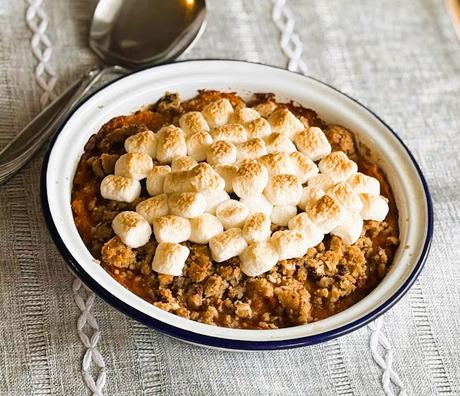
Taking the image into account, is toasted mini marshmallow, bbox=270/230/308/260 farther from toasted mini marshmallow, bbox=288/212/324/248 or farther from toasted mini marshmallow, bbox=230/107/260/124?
toasted mini marshmallow, bbox=230/107/260/124

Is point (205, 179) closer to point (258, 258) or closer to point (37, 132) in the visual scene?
point (258, 258)

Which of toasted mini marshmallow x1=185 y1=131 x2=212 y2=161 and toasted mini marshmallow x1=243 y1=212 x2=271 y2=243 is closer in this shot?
toasted mini marshmallow x1=243 y1=212 x2=271 y2=243

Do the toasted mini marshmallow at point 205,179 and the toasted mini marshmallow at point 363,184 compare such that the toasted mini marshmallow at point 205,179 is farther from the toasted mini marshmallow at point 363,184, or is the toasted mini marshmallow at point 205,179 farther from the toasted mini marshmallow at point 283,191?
the toasted mini marshmallow at point 363,184

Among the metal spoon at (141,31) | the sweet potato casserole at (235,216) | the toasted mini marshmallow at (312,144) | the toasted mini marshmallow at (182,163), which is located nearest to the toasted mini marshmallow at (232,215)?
the sweet potato casserole at (235,216)

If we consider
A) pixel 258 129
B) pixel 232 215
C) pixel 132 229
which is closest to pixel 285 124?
pixel 258 129

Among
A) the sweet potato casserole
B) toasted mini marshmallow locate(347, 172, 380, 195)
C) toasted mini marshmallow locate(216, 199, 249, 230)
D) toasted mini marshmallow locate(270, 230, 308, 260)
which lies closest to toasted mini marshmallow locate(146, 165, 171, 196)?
the sweet potato casserole

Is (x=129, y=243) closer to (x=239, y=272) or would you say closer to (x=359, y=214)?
(x=239, y=272)
